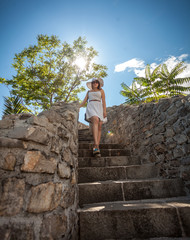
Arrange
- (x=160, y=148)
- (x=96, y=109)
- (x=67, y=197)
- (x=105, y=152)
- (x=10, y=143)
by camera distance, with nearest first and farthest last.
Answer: (x=10, y=143), (x=67, y=197), (x=160, y=148), (x=96, y=109), (x=105, y=152)

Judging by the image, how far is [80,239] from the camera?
1357mm

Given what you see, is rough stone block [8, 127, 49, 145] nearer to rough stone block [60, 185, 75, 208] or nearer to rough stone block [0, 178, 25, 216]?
rough stone block [0, 178, 25, 216]

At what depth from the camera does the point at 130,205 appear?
62.4 inches

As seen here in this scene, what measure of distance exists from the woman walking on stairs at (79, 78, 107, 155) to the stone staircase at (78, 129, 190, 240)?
53 cm

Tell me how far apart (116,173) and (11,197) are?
5.90 ft

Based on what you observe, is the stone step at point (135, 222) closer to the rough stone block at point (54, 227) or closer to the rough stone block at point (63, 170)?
the rough stone block at point (54, 227)

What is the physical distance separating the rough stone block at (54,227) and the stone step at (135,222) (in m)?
0.37

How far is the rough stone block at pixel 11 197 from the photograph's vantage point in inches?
33.5

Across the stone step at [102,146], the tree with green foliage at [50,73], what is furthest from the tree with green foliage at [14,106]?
the stone step at [102,146]

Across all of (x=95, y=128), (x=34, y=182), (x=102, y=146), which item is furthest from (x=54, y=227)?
(x=102, y=146)

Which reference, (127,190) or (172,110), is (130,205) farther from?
(172,110)

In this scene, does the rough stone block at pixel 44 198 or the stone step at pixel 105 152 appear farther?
the stone step at pixel 105 152

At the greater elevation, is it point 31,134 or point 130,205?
point 31,134

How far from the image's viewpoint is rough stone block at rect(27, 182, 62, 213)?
959 mm
